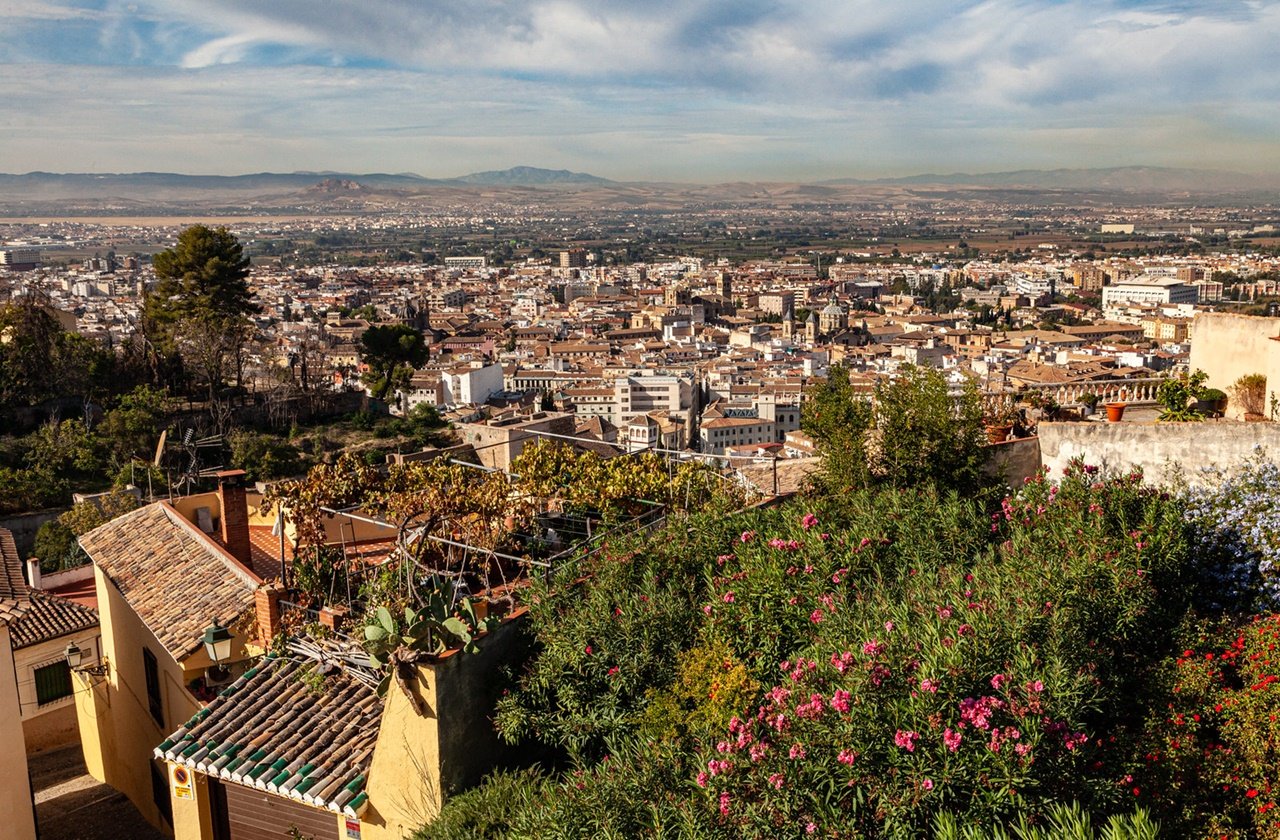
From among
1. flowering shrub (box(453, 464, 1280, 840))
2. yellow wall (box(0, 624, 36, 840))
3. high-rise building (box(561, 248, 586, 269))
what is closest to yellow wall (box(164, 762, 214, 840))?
yellow wall (box(0, 624, 36, 840))

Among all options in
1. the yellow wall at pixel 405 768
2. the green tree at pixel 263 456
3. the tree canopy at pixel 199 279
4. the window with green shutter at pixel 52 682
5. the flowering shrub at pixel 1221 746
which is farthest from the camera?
the tree canopy at pixel 199 279

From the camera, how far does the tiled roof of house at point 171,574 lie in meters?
6.74

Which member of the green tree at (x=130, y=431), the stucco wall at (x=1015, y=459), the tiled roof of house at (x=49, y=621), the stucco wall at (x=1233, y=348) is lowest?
the green tree at (x=130, y=431)

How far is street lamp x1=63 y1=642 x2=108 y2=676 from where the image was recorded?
28.1ft

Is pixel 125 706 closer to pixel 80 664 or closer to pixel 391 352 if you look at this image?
pixel 80 664

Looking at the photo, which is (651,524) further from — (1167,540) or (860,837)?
A: (860,837)

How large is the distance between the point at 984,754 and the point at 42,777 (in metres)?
8.38

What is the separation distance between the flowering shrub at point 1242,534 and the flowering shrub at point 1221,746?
0.80 m

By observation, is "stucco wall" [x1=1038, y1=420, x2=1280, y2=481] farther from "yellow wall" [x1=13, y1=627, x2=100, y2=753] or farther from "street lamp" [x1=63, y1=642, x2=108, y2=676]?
"yellow wall" [x1=13, y1=627, x2=100, y2=753]

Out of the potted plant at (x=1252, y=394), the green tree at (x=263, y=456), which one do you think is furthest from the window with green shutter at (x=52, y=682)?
the green tree at (x=263, y=456)

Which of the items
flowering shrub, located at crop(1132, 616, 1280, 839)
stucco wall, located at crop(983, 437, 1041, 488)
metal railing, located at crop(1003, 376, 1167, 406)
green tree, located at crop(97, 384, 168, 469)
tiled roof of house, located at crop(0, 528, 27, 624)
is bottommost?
green tree, located at crop(97, 384, 168, 469)

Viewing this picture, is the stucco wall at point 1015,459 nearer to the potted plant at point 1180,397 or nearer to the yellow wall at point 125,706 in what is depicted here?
the potted plant at point 1180,397

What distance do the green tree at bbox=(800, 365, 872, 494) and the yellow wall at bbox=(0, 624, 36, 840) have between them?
207 inches

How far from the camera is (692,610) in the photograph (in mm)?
5062
